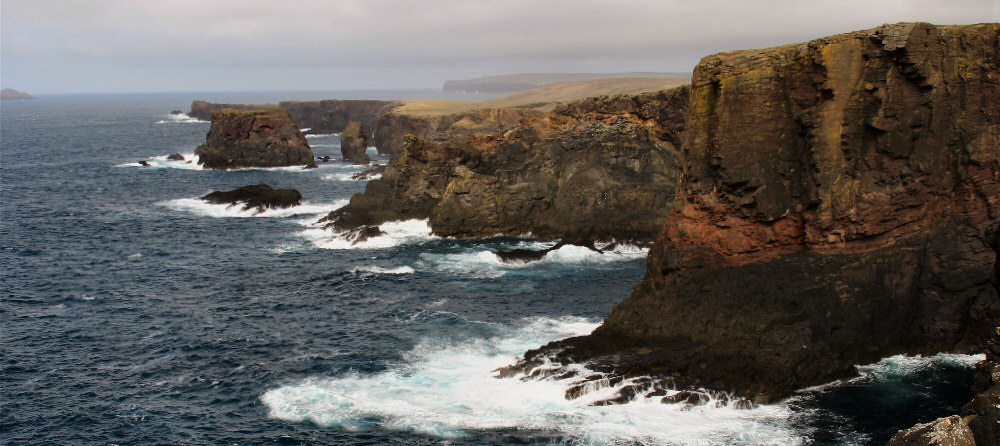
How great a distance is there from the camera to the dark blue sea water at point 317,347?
28234 mm

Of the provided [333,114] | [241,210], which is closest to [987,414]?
[241,210]

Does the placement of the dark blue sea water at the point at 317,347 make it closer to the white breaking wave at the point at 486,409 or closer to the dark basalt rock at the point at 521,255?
the white breaking wave at the point at 486,409

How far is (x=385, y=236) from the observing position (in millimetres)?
62281

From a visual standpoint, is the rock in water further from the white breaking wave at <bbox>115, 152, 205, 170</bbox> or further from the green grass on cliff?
the green grass on cliff

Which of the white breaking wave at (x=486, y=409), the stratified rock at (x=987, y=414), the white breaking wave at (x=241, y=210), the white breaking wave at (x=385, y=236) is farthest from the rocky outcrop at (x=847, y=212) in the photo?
the white breaking wave at (x=241, y=210)

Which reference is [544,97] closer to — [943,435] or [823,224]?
[823,224]

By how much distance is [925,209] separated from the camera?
32.4 m

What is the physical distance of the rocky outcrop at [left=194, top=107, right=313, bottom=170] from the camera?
110m

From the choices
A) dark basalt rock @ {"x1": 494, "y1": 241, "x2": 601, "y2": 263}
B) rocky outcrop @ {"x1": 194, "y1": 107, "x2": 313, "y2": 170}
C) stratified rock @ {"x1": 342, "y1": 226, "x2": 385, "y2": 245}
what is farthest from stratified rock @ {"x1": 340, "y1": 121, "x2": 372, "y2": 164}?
dark basalt rock @ {"x1": 494, "y1": 241, "x2": 601, "y2": 263}

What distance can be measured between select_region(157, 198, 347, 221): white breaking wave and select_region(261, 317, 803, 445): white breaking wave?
40.6 meters

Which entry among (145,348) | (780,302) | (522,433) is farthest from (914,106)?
(145,348)

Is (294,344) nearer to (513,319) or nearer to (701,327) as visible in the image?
(513,319)

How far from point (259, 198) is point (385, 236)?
824 inches

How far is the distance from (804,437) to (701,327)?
7030 millimetres
